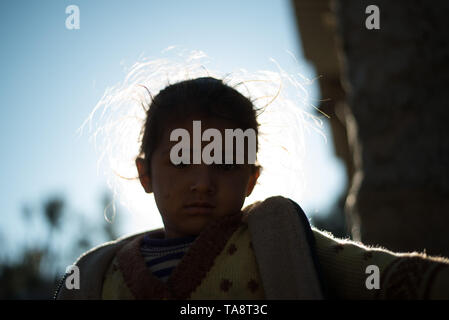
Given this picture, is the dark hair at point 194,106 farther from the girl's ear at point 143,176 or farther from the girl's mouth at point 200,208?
the girl's mouth at point 200,208

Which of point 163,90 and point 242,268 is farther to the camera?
point 163,90

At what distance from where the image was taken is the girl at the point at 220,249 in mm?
1334

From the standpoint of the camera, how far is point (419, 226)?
2.67 m

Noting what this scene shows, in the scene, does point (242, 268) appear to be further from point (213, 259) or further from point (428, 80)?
point (428, 80)

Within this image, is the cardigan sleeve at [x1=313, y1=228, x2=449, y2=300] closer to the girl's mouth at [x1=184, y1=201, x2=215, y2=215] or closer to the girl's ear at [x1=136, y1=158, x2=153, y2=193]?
the girl's mouth at [x1=184, y1=201, x2=215, y2=215]

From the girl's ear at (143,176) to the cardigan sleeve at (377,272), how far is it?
79cm

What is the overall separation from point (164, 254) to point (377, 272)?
77 cm

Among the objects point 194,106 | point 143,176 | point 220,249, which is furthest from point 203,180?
point 143,176

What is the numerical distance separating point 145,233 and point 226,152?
0.58 meters

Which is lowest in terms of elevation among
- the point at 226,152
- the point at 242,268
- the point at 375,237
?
the point at 375,237

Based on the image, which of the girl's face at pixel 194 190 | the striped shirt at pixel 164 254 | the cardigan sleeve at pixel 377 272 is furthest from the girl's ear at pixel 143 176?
the cardigan sleeve at pixel 377 272

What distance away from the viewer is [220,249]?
156 centimetres

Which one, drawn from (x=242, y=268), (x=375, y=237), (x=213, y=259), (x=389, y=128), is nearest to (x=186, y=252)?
(x=213, y=259)

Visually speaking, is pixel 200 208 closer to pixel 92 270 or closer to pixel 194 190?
pixel 194 190
